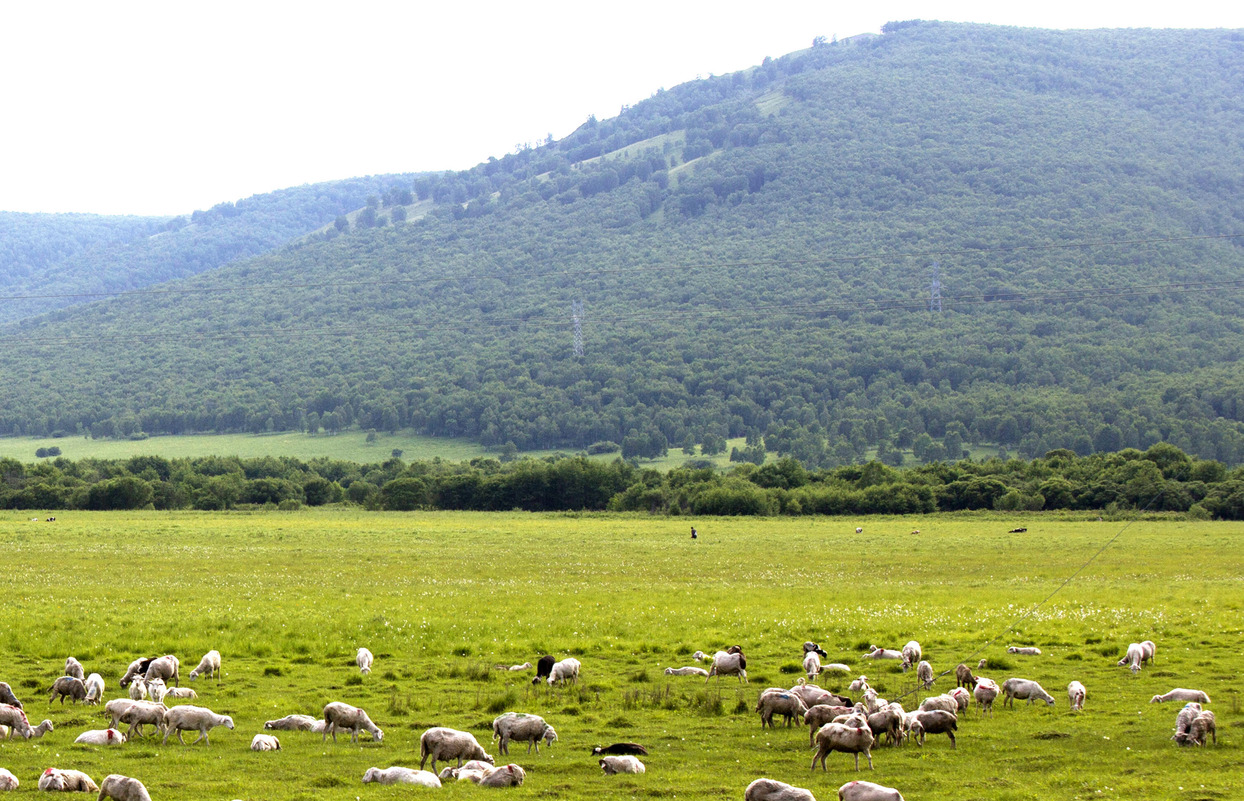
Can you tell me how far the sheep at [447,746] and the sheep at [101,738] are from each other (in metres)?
Result: 3.69

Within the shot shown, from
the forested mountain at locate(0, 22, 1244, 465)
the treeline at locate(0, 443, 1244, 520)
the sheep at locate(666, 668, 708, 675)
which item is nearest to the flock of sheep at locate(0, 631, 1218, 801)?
the sheep at locate(666, 668, 708, 675)

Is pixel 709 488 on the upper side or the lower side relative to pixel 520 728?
lower

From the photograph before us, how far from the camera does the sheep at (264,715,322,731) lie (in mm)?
13703

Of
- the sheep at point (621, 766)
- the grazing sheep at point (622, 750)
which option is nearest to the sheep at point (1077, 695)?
the grazing sheep at point (622, 750)

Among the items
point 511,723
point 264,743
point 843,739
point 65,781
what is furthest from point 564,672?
point 65,781

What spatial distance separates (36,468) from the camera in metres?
86.9

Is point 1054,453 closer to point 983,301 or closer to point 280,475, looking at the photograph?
point 280,475

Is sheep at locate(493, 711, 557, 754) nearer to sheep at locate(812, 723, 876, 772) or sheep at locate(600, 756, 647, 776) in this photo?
sheep at locate(600, 756, 647, 776)

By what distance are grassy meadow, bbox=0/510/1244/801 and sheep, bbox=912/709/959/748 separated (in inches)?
10.4

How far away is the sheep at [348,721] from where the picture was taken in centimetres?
1316

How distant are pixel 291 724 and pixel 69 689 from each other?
11.8 feet

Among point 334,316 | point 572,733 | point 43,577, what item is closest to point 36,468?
point 43,577

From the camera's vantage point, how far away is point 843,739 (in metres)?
11.7

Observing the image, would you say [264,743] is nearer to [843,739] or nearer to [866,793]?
[843,739]
